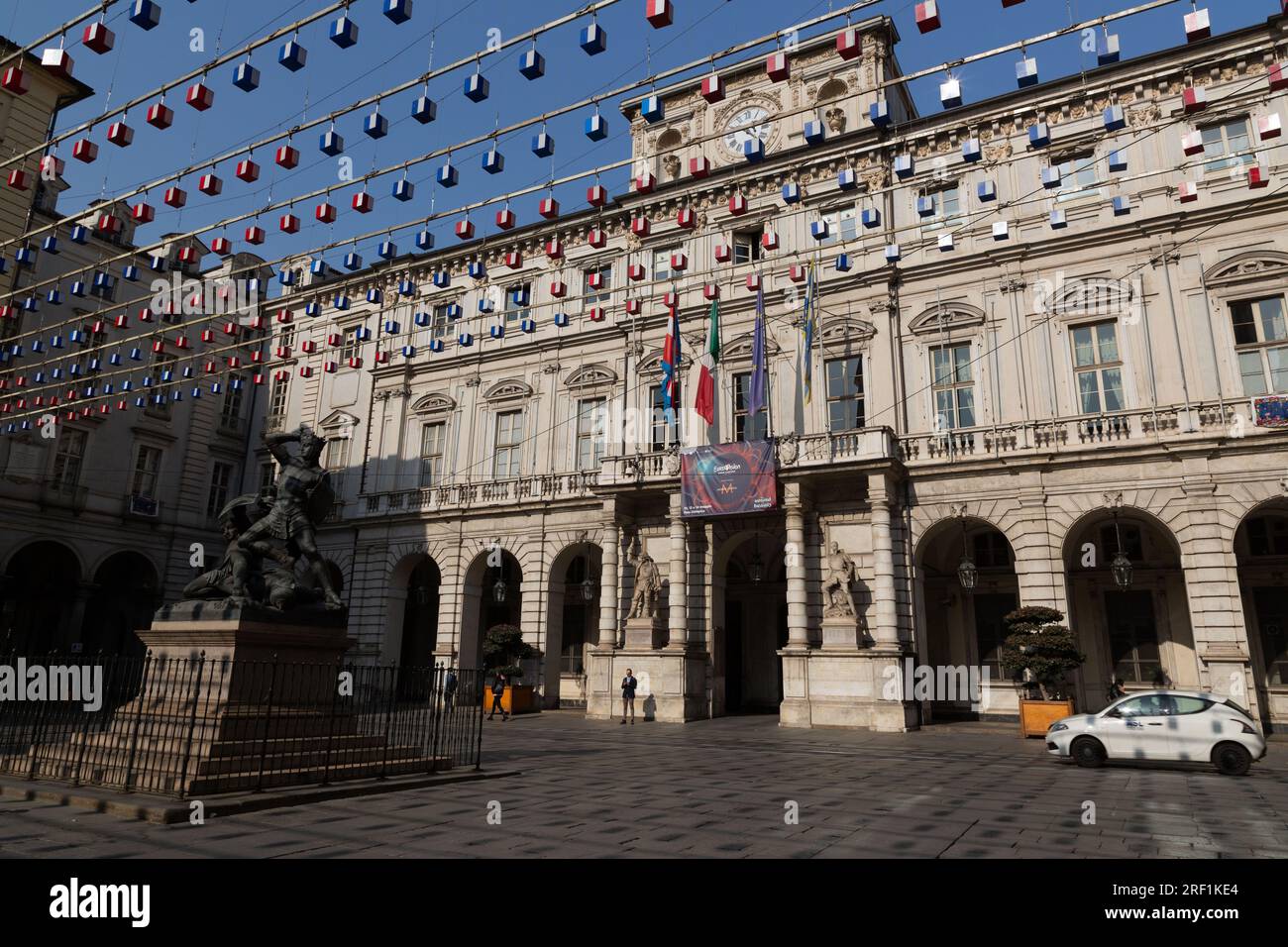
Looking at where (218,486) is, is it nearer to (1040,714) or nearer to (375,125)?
(375,125)

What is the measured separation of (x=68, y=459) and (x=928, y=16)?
119ft

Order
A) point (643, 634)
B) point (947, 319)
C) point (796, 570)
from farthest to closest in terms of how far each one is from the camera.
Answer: point (643, 634), point (947, 319), point (796, 570)

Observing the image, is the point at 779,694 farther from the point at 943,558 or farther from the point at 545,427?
the point at 545,427

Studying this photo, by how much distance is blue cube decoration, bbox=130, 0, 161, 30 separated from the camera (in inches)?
390

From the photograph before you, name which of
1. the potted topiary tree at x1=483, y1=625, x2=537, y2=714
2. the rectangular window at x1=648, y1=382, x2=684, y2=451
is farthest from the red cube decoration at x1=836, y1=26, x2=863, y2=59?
the potted topiary tree at x1=483, y1=625, x2=537, y2=714

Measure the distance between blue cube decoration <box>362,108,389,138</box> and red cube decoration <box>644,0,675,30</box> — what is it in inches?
166

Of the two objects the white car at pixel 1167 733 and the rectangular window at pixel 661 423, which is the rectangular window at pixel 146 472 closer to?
the rectangular window at pixel 661 423

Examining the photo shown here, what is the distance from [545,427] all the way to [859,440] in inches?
501

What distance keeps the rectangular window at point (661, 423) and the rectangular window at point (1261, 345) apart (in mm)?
15826

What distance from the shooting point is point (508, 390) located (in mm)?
32188

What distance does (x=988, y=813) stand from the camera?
8805 mm

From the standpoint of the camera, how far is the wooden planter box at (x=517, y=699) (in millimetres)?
25641

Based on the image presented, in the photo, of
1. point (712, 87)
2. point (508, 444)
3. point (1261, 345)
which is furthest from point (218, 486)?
point (1261, 345)

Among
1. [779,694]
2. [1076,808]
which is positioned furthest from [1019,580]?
[1076,808]
